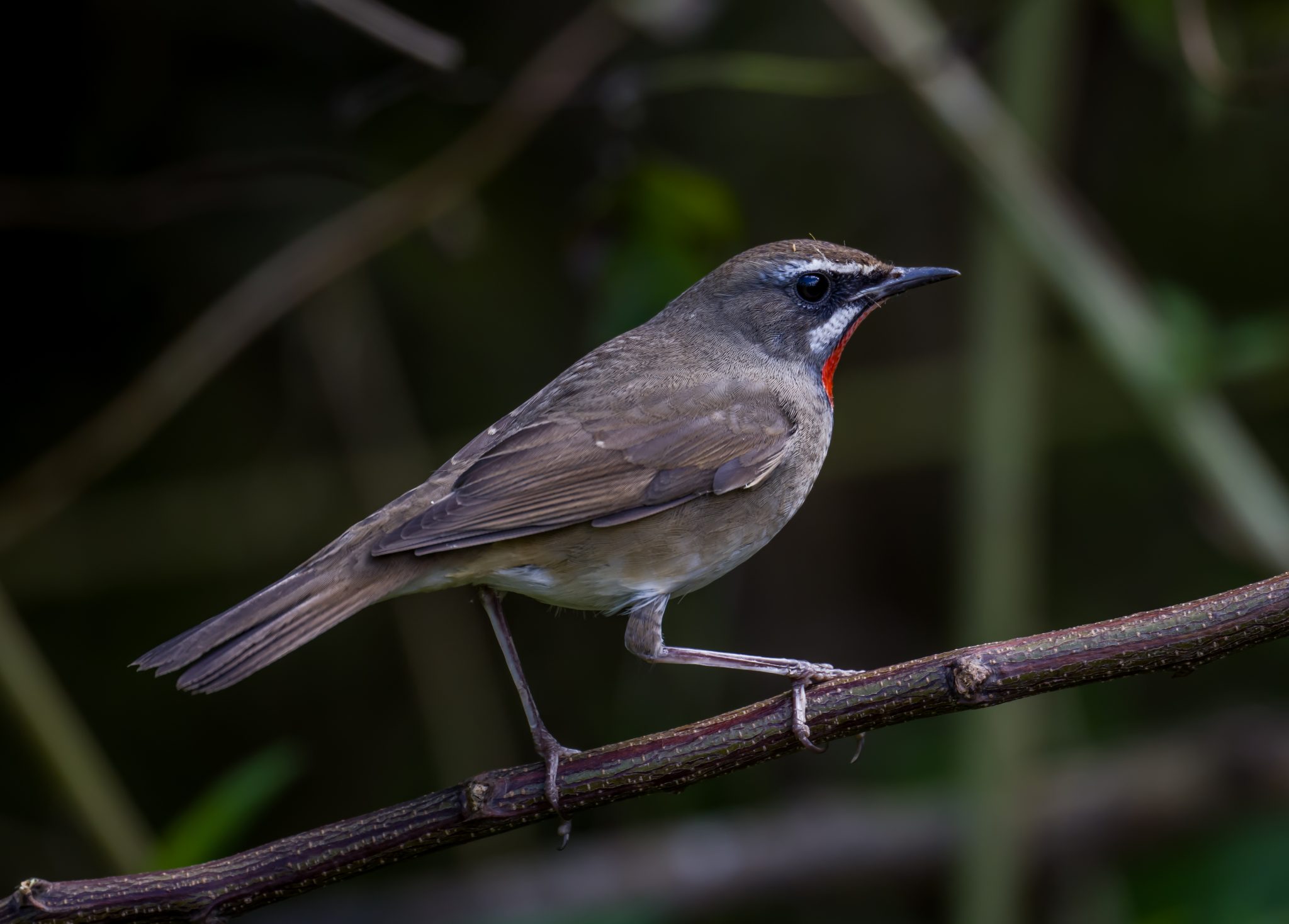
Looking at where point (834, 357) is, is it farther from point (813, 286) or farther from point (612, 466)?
point (612, 466)

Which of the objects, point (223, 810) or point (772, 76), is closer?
point (223, 810)

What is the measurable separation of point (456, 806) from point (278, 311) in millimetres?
2395

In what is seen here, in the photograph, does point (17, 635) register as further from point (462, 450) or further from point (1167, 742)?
point (1167, 742)

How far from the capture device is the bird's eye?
159 inches

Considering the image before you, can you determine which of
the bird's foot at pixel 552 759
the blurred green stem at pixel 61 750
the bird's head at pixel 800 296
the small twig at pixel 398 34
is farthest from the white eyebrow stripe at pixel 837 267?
the blurred green stem at pixel 61 750

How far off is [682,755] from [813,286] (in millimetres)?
1727

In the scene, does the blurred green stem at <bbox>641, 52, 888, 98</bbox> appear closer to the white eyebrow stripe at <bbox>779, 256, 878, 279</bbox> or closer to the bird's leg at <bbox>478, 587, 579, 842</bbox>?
the white eyebrow stripe at <bbox>779, 256, 878, 279</bbox>

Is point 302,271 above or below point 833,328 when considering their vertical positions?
above

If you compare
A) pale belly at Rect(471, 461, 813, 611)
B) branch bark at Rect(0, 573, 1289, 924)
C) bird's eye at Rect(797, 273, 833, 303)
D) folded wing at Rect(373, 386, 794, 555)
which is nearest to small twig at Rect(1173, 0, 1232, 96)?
bird's eye at Rect(797, 273, 833, 303)

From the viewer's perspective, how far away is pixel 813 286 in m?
4.04

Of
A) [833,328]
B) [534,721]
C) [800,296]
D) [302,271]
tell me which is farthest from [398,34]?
[534,721]

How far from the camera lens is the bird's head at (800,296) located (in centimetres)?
399

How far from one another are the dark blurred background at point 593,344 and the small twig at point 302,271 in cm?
2

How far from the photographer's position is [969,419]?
188 inches
